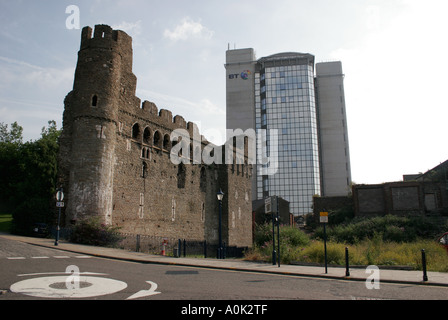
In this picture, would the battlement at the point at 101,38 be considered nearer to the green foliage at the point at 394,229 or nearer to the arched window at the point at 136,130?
the arched window at the point at 136,130

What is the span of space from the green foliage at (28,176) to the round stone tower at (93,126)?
11.2 feet

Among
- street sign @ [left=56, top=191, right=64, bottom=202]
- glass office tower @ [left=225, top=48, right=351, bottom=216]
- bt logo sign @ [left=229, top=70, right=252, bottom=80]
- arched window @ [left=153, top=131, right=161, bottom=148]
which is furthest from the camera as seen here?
bt logo sign @ [left=229, top=70, right=252, bottom=80]

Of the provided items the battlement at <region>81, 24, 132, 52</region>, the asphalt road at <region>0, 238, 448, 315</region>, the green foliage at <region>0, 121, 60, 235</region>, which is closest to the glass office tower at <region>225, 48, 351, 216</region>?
the green foliage at <region>0, 121, 60, 235</region>

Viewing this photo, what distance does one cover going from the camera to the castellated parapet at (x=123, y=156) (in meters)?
23.5

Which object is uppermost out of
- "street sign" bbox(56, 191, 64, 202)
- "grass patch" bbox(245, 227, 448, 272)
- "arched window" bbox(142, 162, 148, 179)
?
"arched window" bbox(142, 162, 148, 179)

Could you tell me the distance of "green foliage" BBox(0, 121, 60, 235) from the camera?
25375 millimetres

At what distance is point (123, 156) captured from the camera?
26.4 meters

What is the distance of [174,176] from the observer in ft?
104

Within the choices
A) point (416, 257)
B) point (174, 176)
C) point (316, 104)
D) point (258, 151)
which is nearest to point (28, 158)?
point (174, 176)

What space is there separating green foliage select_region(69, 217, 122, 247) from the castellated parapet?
5.39 ft

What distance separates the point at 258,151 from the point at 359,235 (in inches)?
2459

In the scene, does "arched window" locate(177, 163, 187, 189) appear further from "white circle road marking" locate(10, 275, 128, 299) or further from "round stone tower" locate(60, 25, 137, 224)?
"white circle road marking" locate(10, 275, 128, 299)

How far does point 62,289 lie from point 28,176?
38178 mm
